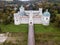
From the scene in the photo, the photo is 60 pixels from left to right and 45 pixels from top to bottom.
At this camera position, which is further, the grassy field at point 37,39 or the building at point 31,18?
the building at point 31,18

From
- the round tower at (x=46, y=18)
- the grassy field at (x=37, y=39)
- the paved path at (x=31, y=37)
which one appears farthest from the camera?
the round tower at (x=46, y=18)

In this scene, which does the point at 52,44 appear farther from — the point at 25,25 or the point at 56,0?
the point at 56,0

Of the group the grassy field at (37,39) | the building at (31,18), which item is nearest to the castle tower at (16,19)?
the building at (31,18)

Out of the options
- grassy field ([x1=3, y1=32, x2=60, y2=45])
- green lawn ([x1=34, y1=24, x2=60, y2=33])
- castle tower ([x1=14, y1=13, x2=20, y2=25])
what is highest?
castle tower ([x1=14, y1=13, x2=20, y2=25])

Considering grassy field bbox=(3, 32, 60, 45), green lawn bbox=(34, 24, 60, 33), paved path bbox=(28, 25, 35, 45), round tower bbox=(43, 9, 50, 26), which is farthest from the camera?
round tower bbox=(43, 9, 50, 26)

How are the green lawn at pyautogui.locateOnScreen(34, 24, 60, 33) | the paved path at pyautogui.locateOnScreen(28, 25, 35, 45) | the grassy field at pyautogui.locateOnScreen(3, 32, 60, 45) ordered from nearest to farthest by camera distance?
the paved path at pyautogui.locateOnScreen(28, 25, 35, 45) < the grassy field at pyautogui.locateOnScreen(3, 32, 60, 45) < the green lawn at pyautogui.locateOnScreen(34, 24, 60, 33)

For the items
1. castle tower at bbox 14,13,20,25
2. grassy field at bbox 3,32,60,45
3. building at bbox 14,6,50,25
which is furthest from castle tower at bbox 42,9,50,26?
castle tower at bbox 14,13,20,25

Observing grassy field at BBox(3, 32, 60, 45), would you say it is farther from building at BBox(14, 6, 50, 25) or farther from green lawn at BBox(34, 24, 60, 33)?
building at BBox(14, 6, 50, 25)

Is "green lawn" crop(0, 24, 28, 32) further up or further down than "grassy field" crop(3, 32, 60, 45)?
further up

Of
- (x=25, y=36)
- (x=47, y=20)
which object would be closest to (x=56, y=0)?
(x=47, y=20)

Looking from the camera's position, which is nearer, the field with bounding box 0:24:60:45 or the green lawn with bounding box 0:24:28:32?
the field with bounding box 0:24:60:45

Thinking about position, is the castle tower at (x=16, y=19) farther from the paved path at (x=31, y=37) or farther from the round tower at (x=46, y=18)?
the round tower at (x=46, y=18)
